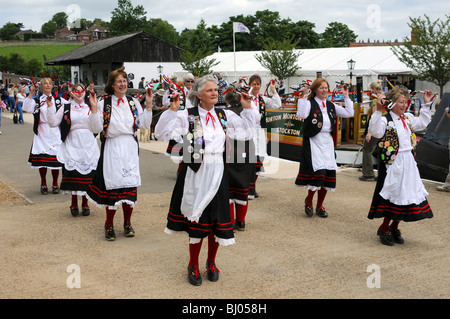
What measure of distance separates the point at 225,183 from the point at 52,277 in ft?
Result: 5.84

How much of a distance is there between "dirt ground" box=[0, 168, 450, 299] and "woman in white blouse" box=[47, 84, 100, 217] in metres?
0.41

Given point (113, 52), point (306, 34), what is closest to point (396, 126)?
point (113, 52)

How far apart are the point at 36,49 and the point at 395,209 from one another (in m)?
83.1

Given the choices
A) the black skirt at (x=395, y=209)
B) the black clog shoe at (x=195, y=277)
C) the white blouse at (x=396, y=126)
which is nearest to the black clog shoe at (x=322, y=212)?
the black skirt at (x=395, y=209)

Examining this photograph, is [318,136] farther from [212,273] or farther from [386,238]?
[212,273]

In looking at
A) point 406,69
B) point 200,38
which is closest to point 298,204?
point 406,69

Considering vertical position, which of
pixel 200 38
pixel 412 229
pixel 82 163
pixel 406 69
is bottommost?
pixel 412 229

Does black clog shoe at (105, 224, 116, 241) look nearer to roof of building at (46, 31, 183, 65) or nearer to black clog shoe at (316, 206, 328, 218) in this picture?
black clog shoe at (316, 206, 328, 218)

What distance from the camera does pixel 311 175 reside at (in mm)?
6785

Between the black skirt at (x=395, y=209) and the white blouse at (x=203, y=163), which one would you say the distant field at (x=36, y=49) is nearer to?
the black skirt at (x=395, y=209)

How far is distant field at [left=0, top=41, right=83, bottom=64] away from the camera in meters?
75.9

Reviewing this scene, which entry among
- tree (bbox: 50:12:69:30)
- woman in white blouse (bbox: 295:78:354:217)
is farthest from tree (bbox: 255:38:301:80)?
tree (bbox: 50:12:69:30)
